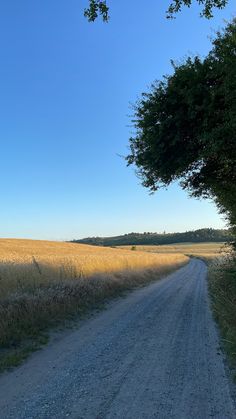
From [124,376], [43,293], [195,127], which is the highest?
[195,127]

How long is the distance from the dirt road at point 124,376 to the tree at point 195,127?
255 inches

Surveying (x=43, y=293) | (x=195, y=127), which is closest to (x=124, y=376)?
(x=43, y=293)

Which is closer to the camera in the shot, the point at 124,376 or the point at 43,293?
the point at 124,376

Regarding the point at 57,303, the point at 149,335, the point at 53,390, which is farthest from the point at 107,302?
the point at 53,390

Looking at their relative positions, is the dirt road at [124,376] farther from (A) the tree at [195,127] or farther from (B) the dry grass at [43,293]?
(A) the tree at [195,127]

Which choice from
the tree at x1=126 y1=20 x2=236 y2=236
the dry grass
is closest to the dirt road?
the dry grass

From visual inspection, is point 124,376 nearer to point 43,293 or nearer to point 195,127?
point 43,293

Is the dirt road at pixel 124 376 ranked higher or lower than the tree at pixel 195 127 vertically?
lower

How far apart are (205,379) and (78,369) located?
233 cm

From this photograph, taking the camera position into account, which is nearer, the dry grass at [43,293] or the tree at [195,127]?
the dry grass at [43,293]

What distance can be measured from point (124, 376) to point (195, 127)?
1022 cm

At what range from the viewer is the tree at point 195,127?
1329cm

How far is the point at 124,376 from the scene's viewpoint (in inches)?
276

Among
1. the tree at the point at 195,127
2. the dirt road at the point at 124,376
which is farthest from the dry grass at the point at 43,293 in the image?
the tree at the point at 195,127
